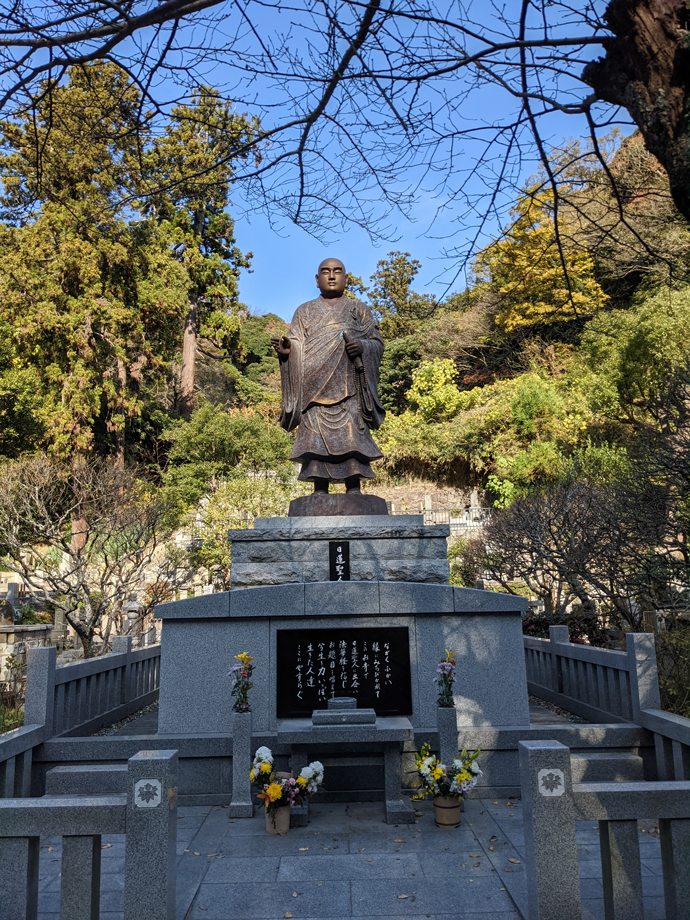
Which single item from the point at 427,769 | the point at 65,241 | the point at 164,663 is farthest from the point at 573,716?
the point at 65,241

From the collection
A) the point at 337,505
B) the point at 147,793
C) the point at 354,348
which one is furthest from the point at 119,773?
the point at 354,348

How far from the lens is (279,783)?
4156 millimetres

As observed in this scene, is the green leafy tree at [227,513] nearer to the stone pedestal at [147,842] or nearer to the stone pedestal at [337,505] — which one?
the stone pedestal at [337,505]

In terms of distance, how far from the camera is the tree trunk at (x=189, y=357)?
78.4ft

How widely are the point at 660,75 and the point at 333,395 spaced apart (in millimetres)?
5135

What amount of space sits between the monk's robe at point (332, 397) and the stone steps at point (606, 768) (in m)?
3.64

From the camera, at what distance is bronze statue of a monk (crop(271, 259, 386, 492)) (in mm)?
7305

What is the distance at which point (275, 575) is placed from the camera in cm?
660

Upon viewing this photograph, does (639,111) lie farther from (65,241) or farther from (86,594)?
(65,241)

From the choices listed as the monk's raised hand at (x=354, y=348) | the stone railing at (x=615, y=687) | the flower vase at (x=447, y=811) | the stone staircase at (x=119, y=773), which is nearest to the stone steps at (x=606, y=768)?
the stone staircase at (x=119, y=773)

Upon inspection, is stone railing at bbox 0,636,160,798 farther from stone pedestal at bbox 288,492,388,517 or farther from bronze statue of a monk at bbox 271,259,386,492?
bronze statue of a monk at bbox 271,259,386,492

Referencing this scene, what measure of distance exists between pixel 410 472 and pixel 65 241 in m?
13.5

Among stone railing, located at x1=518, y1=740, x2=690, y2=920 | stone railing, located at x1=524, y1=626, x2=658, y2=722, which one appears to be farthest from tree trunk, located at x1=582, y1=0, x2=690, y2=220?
stone railing, located at x1=524, y1=626, x2=658, y2=722

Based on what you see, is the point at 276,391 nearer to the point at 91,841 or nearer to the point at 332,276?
the point at 332,276
